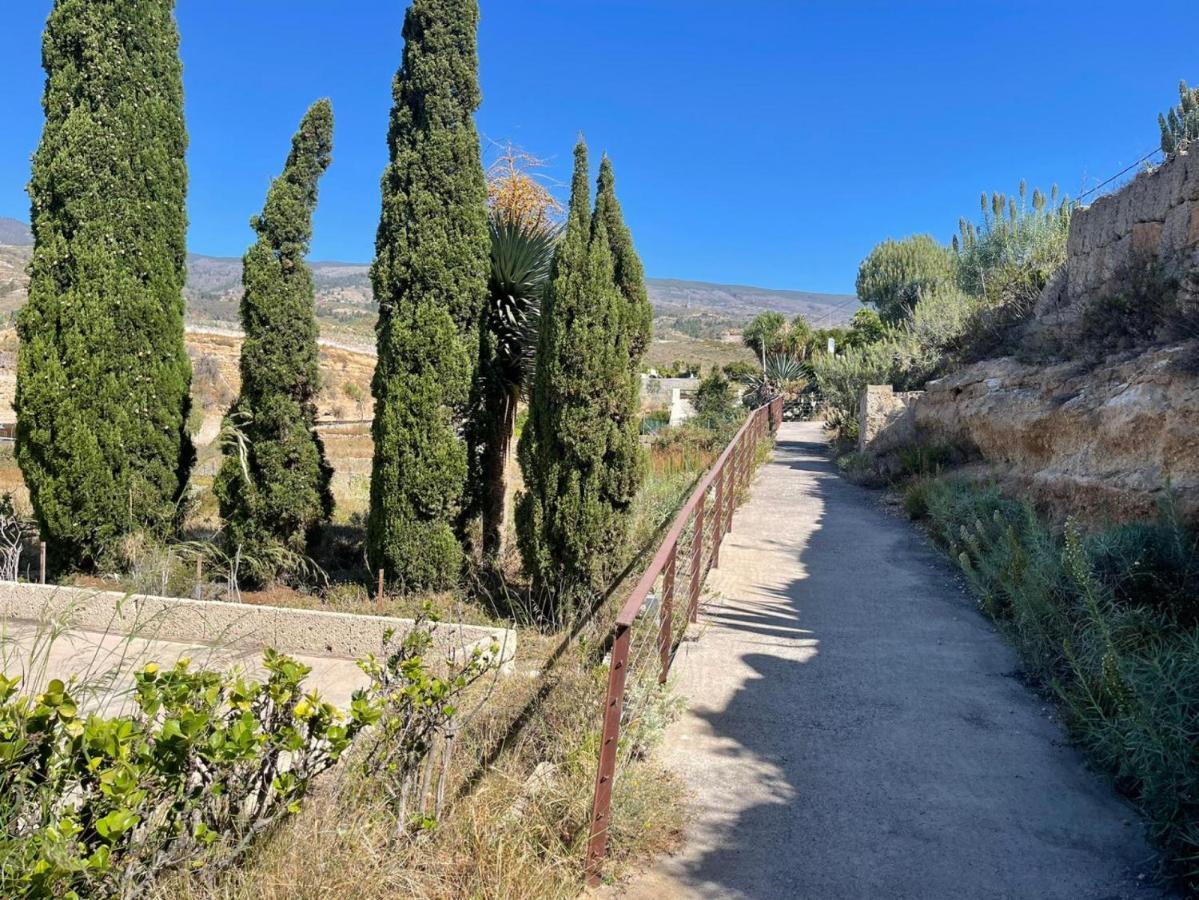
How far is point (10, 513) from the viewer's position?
9281 mm

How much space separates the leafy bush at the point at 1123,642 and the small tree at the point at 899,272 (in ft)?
104

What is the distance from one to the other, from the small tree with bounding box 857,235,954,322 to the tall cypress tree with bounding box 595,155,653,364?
2980cm

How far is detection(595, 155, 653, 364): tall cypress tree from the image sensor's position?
7188mm

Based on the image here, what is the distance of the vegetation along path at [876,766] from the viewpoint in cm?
285

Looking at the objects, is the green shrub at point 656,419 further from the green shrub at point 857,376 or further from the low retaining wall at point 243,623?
the low retaining wall at point 243,623

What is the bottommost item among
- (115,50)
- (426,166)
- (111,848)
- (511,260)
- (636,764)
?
(636,764)

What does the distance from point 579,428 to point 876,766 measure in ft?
11.6

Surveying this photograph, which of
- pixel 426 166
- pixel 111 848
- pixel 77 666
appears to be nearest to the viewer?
pixel 111 848

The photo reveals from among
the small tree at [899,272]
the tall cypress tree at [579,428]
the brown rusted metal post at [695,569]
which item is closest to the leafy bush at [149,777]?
the brown rusted metal post at [695,569]

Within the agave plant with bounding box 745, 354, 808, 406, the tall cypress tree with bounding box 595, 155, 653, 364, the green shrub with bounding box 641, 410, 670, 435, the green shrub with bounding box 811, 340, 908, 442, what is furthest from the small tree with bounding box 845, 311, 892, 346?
the tall cypress tree with bounding box 595, 155, 653, 364

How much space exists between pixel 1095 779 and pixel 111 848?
12.0 feet

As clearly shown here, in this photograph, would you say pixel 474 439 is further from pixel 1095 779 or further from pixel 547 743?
pixel 1095 779

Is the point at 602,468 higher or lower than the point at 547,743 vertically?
higher

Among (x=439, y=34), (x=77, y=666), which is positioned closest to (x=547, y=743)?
(x=77, y=666)
